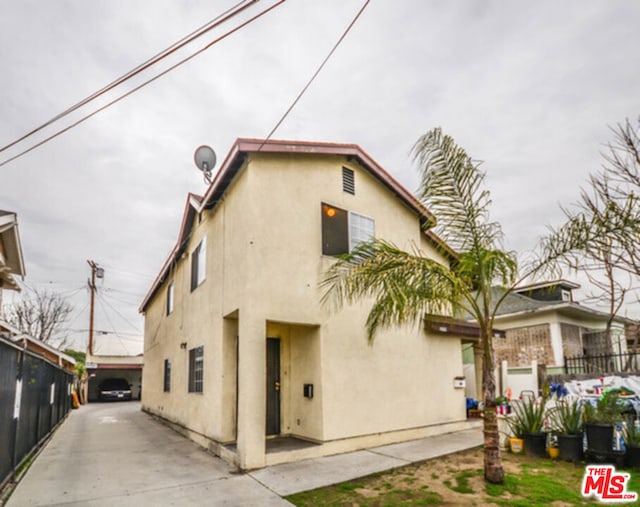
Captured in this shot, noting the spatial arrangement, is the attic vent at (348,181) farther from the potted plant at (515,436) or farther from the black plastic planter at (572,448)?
the black plastic planter at (572,448)

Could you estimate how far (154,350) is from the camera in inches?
736

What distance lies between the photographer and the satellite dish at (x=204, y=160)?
34.7ft

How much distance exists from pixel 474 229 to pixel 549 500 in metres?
3.81

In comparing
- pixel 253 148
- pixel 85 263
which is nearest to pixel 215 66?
pixel 253 148

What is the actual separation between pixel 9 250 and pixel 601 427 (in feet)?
55.3

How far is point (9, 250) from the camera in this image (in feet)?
45.1

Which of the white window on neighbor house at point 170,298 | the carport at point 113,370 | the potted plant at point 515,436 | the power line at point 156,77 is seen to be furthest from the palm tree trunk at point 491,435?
the carport at point 113,370

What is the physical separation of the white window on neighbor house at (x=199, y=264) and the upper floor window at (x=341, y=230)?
3.65 m

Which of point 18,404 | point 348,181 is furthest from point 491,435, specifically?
point 18,404

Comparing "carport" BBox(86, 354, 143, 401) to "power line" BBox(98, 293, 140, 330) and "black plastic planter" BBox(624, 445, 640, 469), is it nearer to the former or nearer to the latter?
"power line" BBox(98, 293, 140, 330)

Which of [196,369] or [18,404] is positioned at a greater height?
[196,369]

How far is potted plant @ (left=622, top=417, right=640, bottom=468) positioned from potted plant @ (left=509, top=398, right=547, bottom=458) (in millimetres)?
1238

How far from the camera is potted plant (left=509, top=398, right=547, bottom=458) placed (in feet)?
24.5

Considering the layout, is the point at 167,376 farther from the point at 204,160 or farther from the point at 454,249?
the point at 454,249
